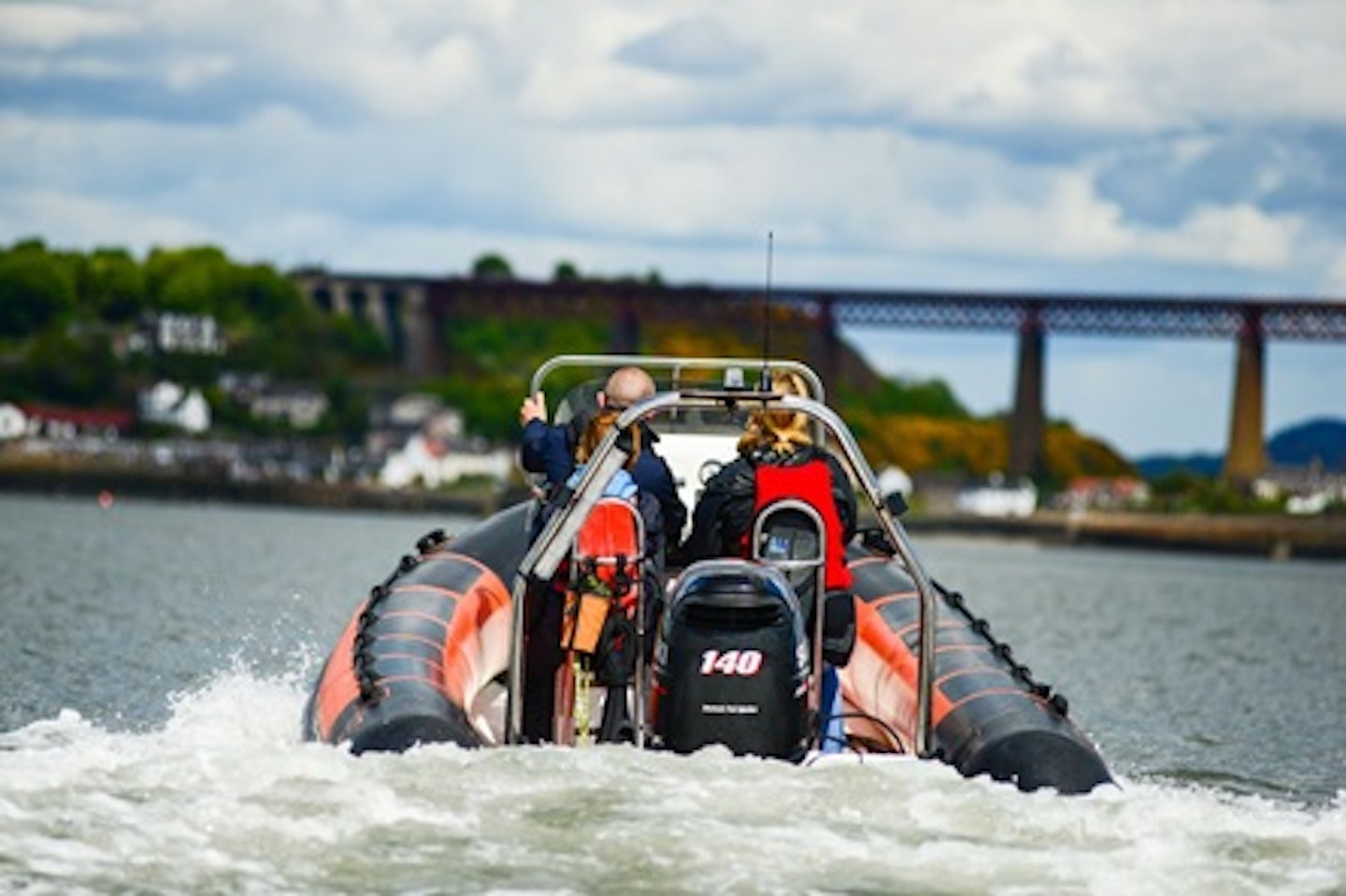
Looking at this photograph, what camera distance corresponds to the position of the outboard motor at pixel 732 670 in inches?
531

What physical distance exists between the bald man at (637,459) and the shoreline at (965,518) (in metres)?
151

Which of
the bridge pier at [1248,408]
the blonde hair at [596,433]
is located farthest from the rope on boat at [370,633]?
the bridge pier at [1248,408]

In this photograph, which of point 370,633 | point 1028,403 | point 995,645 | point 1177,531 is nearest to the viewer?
point 370,633

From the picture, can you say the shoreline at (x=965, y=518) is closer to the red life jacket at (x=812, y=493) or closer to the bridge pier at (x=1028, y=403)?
the bridge pier at (x=1028, y=403)

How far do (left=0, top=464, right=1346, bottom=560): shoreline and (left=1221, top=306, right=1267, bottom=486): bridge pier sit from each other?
11.6 feet

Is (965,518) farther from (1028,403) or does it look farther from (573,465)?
(573,465)

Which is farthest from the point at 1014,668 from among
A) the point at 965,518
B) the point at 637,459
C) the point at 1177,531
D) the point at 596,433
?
the point at 965,518

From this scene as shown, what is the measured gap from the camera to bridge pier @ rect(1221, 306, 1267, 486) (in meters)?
178

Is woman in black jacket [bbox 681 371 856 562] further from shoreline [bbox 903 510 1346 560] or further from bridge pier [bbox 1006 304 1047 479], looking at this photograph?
bridge pier [bbox 1006 304 1047 479]

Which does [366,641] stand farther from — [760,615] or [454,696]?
[760,615]

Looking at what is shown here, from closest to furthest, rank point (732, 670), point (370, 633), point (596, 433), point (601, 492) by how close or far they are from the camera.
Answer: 1. point (732, 670)
2. point (601, 492)
3. point (596, 433)
4. point (370, 633)

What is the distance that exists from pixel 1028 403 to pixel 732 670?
175347mm

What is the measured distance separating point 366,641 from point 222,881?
3863 millimetres

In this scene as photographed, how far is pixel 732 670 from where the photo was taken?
13500mm
